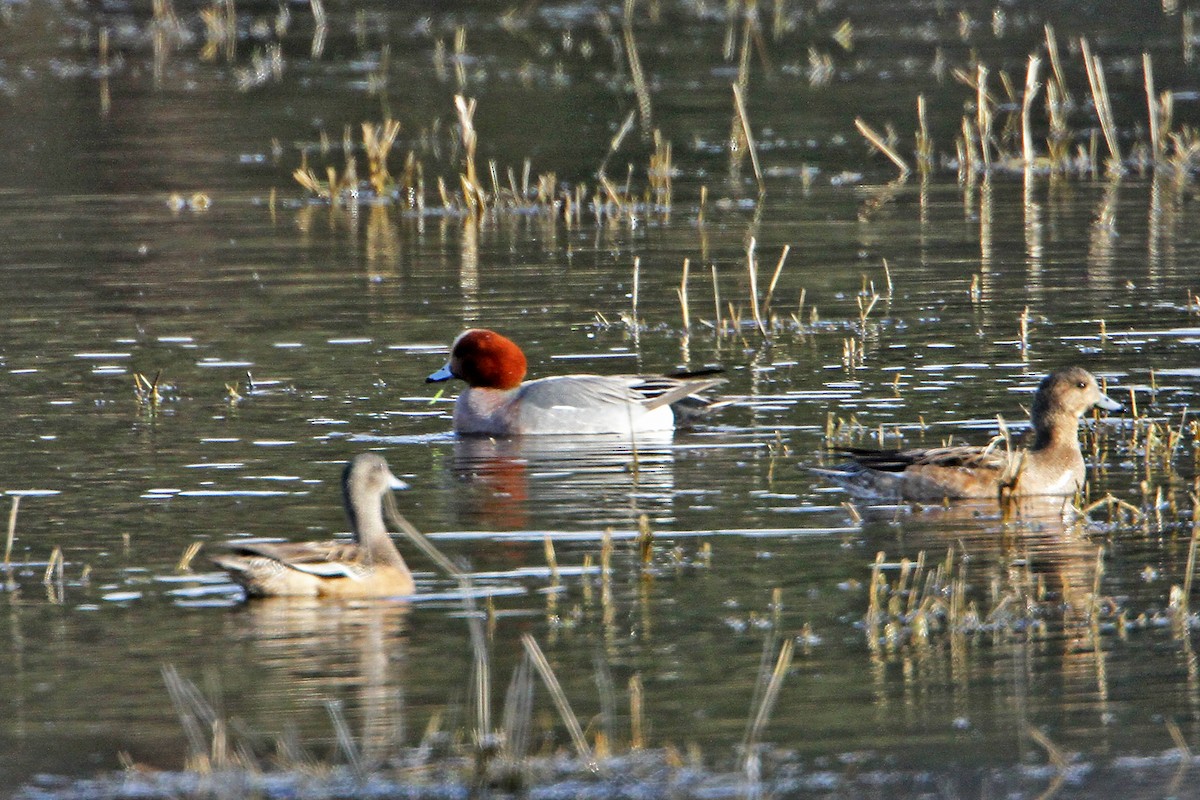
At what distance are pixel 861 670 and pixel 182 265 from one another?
1248 centimetres

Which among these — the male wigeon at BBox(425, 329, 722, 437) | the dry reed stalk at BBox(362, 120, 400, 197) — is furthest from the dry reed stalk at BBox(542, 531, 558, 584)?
the dry reed stalk at BBox(362, 120, 400, 197)

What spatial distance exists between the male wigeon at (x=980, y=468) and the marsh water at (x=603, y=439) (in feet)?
0.58

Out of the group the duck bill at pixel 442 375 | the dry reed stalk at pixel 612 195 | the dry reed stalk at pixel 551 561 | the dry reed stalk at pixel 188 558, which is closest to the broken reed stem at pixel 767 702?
the dry reed stalk at pixel 551 561

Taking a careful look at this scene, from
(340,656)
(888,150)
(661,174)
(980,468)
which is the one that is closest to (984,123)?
(888,150)

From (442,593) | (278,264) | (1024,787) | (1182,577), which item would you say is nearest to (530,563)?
(442,593)

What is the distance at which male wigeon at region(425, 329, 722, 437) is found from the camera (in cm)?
1254

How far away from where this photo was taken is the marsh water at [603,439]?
7191 millimetres

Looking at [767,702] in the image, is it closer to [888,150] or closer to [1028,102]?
[888,150]

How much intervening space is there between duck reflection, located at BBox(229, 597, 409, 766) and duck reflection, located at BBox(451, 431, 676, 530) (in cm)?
154

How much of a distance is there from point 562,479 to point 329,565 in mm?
2775

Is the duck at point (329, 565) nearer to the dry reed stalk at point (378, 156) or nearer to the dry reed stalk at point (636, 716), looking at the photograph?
the dry reed stalk at point (636, 716)

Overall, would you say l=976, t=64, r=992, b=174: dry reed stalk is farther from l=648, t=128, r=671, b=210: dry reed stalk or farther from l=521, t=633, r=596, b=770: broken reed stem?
l=521, t=633, r=596, b=770: broken reed stem

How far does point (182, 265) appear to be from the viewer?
1895cm

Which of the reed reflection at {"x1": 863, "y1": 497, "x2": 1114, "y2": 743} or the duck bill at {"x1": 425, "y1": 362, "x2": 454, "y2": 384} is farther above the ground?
the duck bill at {"x1": 425, "y1": 362, "x2": 454, "y2": 384}
